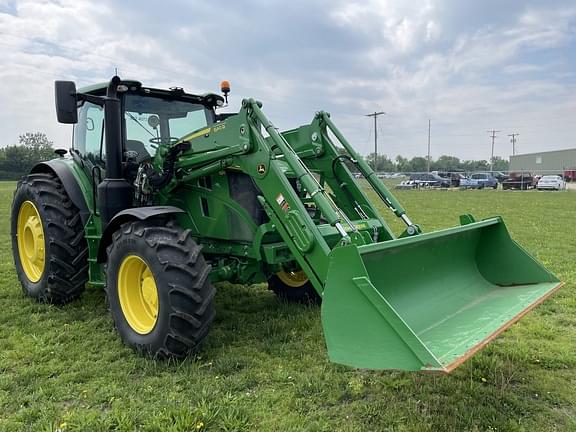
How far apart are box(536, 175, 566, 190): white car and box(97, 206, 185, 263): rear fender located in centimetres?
3788

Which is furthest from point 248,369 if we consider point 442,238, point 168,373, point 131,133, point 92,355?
point 131,133

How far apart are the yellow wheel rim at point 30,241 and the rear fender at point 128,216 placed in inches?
61.7

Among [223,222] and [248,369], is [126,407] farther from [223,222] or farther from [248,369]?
[223,222]

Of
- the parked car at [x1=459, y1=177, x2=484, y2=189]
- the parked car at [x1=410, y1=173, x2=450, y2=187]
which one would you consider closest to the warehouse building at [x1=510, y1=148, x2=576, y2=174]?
the parked car at [x1=410, y1=173, x2=450, y2=187]

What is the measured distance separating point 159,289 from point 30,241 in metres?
3.30

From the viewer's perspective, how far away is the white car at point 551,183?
36.3 m

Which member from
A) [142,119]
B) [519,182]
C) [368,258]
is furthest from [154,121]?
[519,182]

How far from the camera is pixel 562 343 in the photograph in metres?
4.64

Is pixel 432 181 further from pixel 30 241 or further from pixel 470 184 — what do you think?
pixel 30 241

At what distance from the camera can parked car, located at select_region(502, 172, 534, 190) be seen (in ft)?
124

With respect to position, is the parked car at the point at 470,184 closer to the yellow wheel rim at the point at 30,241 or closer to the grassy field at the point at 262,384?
the grassy field at the point at 262,384

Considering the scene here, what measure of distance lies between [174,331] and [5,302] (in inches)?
126

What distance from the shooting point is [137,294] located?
4.56 m

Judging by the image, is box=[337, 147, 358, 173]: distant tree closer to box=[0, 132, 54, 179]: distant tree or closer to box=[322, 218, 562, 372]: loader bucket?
box=[322, 218, 562, 372]: loader bucket
